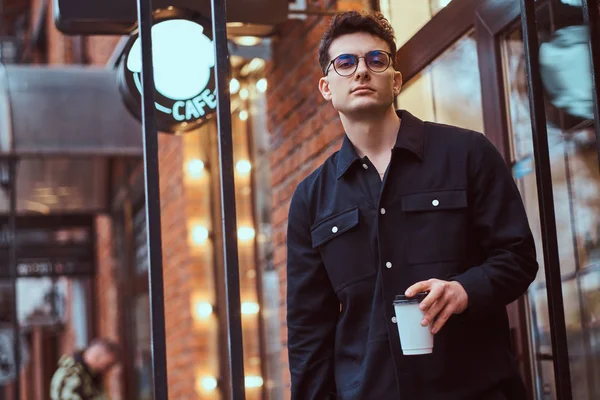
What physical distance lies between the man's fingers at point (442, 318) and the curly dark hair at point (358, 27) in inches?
25.2

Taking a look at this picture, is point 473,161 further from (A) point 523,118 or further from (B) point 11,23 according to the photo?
(B) point 11,23

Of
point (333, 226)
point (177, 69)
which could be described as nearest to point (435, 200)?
point (333, 226)

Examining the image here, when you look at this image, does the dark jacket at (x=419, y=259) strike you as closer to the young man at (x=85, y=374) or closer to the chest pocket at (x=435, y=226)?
the chest pocket at (x=435, y=226)

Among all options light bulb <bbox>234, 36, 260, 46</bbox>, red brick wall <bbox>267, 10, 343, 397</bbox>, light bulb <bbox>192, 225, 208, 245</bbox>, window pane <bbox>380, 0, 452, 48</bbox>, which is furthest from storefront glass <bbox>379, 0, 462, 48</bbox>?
light bulb <bbox>192, 225, 208, 245</bbox>

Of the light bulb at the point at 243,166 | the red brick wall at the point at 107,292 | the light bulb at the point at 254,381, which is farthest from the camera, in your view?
the red brick wall at the point at 107,292

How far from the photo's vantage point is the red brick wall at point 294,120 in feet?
16.1

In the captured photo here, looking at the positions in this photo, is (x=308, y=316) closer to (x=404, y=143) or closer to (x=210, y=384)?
(x=404, y=143)

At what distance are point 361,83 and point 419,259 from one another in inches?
17.0

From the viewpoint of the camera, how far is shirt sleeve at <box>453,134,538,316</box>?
7.13 ft

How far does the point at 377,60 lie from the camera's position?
7.79 feet

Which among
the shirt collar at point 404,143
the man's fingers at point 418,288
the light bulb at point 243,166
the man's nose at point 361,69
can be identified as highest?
the light bulb at point 243,166

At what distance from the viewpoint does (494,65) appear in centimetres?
370

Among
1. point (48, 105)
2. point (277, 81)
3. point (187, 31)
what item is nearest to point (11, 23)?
point (48, 105)

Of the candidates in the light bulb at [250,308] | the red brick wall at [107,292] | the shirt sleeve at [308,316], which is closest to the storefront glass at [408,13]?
the shirt sleeve at [308,316]
